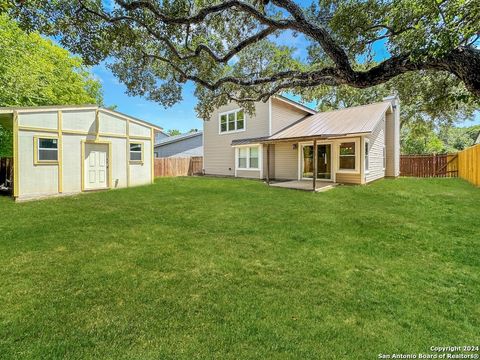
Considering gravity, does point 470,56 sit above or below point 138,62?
below

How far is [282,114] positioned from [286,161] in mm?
3276

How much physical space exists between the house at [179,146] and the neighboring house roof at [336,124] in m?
10.6

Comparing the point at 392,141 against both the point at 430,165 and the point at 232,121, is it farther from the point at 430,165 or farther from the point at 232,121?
the point at 232,121

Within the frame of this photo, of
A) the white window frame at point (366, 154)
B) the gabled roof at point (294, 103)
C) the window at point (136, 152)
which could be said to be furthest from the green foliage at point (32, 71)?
the white window frame at point (366, 154)

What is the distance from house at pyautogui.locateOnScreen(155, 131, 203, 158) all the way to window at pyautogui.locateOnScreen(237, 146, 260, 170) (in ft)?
35.8

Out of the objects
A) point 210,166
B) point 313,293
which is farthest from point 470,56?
point 210,166

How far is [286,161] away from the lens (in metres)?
15.4

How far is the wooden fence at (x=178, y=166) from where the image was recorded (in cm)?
1841

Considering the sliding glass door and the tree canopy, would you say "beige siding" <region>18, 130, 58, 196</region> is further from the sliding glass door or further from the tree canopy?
the sliding glass door

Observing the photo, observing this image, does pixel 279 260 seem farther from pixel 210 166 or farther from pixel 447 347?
pixel 210 166

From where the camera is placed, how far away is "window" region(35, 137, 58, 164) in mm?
9859

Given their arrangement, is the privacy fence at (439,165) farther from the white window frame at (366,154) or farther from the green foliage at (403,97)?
the white window frame at (366,154)

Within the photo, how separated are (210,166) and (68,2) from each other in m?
14.2

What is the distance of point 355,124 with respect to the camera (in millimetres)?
12734
